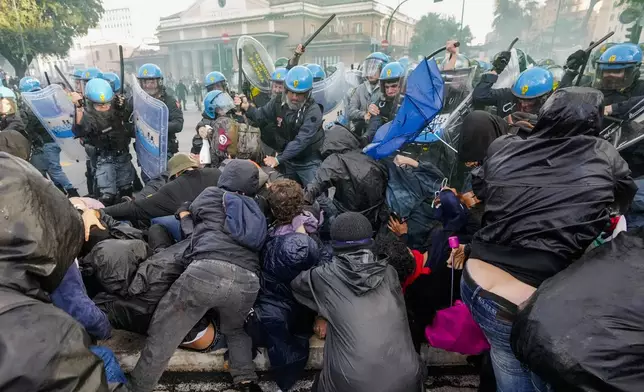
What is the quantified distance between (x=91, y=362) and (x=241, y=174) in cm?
145

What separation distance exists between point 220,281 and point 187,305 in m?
0.24

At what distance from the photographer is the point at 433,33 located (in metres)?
45.0

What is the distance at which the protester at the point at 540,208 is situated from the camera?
1.59 m

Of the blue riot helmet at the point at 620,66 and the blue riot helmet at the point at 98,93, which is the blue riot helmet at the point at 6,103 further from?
the blue riot helmet at the point at 620,66

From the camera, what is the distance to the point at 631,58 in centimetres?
402

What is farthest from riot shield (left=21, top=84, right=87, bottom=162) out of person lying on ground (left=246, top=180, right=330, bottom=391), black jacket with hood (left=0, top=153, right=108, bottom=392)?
black jacket with hood (left=0, top=153, right=108, bottom=392)

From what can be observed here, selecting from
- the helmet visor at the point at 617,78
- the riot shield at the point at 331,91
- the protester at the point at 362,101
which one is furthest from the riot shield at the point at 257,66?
the helmet visor at the point at 617,78

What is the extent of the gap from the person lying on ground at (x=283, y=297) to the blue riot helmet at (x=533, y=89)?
2.43 meters

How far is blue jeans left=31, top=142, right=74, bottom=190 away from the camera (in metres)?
5.55

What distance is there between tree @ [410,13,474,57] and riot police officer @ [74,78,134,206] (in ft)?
144

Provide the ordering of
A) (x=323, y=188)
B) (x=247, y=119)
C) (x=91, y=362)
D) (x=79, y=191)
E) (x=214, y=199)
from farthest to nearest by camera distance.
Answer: (x=79, y=191), (x=247, y=119), (x=323, y=188), (x=214, y=199), (x=91, y=362)

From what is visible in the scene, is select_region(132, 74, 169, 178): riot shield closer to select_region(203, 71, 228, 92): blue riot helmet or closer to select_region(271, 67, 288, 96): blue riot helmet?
select_region(271, 67, 288, 96): blue riot helmet

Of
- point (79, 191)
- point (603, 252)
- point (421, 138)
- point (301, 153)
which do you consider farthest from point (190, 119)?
point (603, 252)

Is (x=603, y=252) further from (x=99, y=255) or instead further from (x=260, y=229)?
(x=99, y=255)
